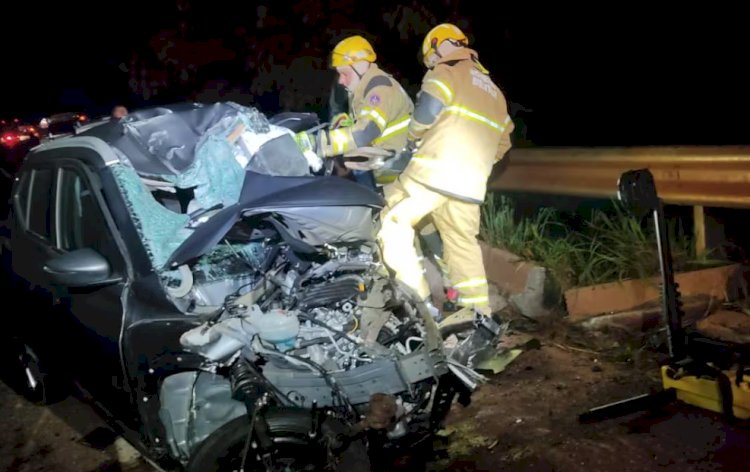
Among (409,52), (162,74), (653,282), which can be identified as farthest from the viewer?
(162,74)

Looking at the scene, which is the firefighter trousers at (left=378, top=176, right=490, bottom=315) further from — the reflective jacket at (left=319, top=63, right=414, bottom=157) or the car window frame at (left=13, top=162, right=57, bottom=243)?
the car window frame at (left=13, top=162, right=57, bottom=243)

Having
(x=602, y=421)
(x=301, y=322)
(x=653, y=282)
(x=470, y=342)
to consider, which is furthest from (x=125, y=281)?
(x=653, y=282)

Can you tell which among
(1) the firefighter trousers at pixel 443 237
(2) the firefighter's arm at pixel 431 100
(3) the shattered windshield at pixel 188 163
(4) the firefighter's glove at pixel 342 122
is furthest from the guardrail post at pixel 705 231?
(3) the shattered windshield at pixel 188 163

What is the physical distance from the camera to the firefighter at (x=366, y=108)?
509 centimetres

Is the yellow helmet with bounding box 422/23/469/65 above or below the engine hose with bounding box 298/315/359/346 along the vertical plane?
above

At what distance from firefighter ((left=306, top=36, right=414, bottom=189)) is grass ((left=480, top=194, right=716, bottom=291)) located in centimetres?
122

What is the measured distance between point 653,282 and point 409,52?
5970mm

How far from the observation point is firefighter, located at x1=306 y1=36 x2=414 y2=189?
5.09m

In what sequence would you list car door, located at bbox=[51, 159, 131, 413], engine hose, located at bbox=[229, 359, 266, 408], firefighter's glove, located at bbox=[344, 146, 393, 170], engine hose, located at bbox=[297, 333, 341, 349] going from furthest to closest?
firefighter's glove, located at bbox=[344, 146, 393, 170] < car door, located at bbox=[51, 159, 131, 413] < engine hose, located at bbox=[297, 333, 341, 349] < engine hose, located at bbox=[229, 359, 266, 408]

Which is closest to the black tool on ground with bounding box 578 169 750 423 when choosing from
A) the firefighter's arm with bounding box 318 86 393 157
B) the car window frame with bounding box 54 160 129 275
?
the firefighter's arm with bounding box 318 86 393 157

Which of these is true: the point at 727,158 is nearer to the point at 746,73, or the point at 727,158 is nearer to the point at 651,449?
the point at 651,449

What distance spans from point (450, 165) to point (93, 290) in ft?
7.81

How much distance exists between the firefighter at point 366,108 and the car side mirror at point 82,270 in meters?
2.05

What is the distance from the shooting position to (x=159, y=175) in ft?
11.8
